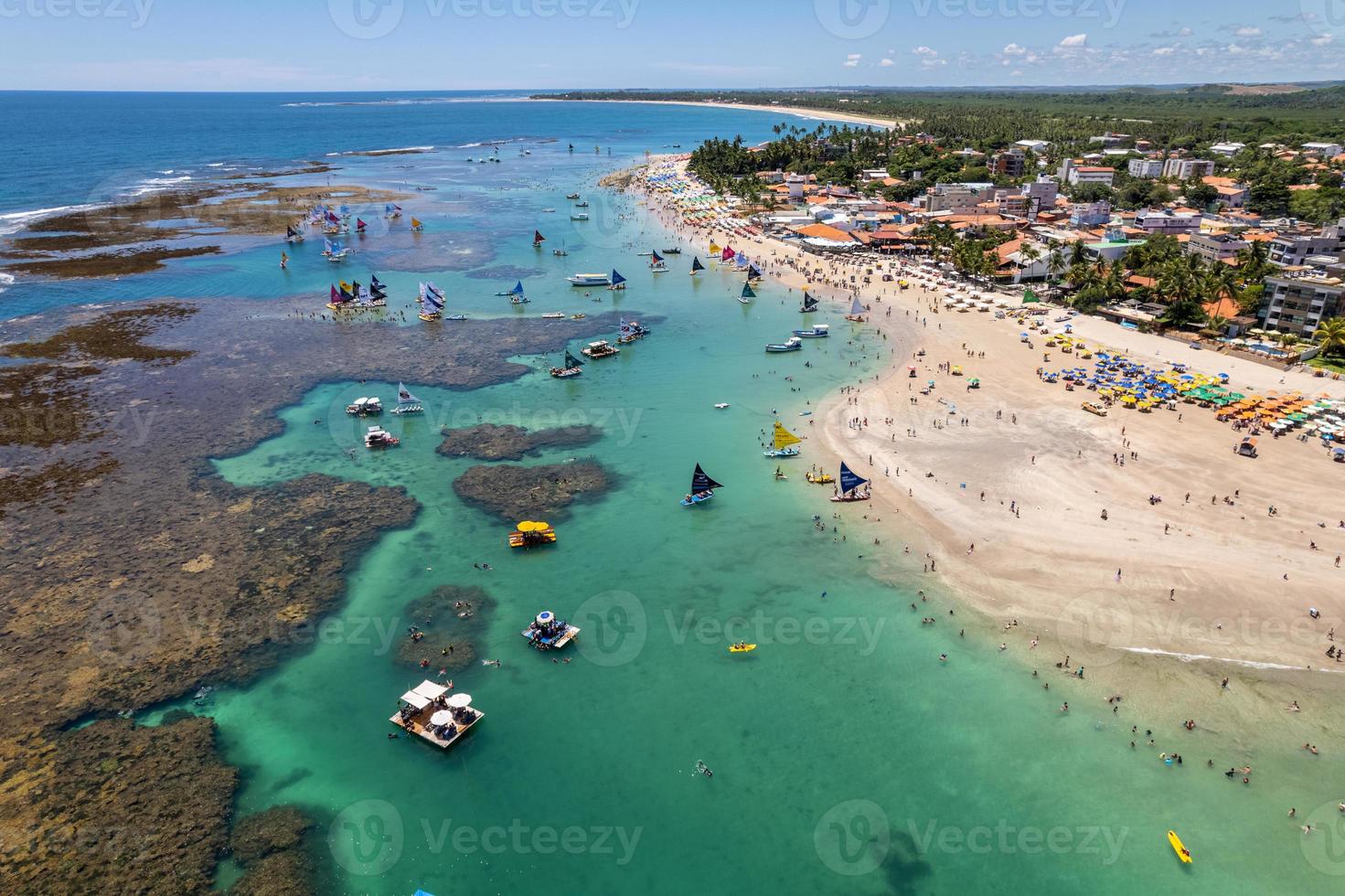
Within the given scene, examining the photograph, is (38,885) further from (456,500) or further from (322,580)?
(456,500)

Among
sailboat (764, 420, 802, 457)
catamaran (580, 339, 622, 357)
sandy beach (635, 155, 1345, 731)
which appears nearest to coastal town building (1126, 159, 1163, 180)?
sandy beach (635, 155, 1345, 731)

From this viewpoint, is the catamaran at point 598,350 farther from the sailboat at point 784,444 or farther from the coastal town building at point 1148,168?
the coastal town building at point 1148,168

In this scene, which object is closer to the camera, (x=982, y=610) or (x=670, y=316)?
(x=982, y=610)

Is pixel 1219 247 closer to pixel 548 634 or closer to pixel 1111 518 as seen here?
pixel 1111 518

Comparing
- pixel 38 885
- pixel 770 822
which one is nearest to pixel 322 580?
pixel 38 885

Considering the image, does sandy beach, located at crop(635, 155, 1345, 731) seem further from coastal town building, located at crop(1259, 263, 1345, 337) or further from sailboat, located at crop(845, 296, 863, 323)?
sailboat, located at crop(845, 296, 863, 323)

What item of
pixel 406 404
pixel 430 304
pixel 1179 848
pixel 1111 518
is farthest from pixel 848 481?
pixel 430 304
